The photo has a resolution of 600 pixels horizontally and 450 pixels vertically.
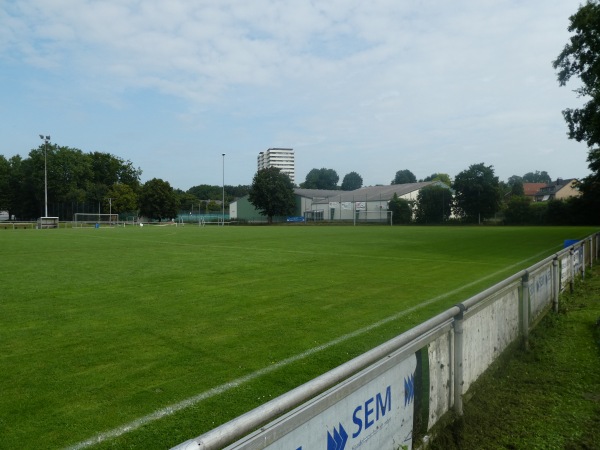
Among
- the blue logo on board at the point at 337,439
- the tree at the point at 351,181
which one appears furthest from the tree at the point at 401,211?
the tree at the point at 351,181

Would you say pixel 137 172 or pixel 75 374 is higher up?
pixel 137 172

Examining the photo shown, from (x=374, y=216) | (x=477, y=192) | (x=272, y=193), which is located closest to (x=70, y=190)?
(x=272, y=193)

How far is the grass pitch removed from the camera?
406 centimetres

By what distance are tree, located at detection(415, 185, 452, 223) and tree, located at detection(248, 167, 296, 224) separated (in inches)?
1198

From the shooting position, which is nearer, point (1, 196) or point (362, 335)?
point (362, 335)

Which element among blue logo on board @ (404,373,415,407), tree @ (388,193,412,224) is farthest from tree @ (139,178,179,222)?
blue logo on board @ (404,373,415,407)

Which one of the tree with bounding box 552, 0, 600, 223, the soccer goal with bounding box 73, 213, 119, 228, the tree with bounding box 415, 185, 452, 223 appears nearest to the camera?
the tree with bounding box 552, 0, 600, 223

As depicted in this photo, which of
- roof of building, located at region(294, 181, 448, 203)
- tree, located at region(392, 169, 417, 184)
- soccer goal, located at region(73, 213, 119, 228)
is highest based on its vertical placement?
tree, located at region(392, 169, 417, 184)

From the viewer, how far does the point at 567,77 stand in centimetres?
2806

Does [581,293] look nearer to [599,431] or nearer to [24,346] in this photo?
[599,431]

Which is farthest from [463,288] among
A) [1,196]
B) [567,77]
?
[1,196]

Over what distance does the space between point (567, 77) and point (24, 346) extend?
31.4m

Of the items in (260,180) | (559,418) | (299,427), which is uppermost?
(260,180)

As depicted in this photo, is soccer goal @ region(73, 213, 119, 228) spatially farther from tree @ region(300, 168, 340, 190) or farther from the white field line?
tree @ region(300, 168, 340, 190)
